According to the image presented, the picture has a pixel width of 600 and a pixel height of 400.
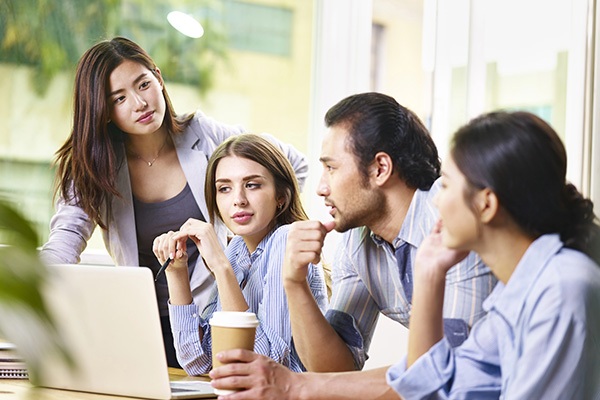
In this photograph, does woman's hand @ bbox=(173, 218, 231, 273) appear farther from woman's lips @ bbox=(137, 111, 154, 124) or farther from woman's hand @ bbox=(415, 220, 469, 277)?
woman's hand @ bbox=(415, 220, 469, 277)

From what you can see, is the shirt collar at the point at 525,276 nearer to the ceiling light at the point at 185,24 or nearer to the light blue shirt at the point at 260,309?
the light blue shirt at the point at 260,309

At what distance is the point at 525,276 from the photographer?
1.11 meters

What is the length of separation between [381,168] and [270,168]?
49 centimetres

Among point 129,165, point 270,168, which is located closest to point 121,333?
point 270,168

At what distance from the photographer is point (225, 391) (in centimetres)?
130

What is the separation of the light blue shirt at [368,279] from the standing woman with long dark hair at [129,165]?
675 millimetres

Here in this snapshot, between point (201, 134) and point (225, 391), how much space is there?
52.8 inches

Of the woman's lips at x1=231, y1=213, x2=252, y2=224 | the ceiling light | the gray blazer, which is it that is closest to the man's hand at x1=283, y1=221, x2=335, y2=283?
the woman's lips at x1=231, y1=213, x2=252, y2=224

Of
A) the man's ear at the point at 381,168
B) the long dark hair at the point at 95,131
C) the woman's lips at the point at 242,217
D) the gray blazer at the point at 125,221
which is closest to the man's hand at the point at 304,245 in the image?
the man's ear at the point at 381,168

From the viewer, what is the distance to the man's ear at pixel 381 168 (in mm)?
1638

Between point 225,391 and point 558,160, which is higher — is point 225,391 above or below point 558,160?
below

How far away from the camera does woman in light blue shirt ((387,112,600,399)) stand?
106cm

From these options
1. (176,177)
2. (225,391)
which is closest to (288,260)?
(225,391)

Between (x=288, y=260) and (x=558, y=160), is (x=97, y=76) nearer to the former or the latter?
(x=288, y=260)
